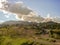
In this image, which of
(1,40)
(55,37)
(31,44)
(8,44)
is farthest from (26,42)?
(55,37)

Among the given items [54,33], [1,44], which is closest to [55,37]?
[54,33]

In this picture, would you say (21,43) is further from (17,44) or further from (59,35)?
(59,35)

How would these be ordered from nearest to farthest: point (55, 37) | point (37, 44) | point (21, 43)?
point (21, 43) → point (37, 44) → point (55, 37)

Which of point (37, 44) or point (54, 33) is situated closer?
point (37, 44)

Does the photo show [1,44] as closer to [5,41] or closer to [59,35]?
[5,41]

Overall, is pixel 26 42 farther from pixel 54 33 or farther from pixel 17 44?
pixel 54 33

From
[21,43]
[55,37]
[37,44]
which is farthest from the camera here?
[55,37]

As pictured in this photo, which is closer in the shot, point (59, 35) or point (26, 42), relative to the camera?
point (26, 42)
